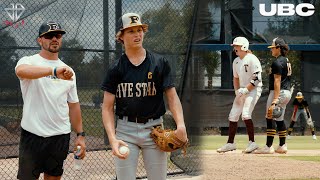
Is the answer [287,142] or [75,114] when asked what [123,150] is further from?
[287,142]

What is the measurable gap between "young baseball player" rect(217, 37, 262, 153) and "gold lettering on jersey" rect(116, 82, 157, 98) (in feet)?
22.7

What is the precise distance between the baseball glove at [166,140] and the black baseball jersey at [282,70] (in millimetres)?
6853

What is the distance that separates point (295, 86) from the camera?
19203 mm

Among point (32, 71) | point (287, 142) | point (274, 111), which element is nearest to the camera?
point (32, 71)

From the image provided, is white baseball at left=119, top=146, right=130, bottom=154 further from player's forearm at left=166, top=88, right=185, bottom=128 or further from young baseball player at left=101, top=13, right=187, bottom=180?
player's forearm at left=166, top=88, right=185, bottom=128

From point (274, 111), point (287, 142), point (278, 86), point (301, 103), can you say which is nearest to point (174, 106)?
point (278, 86)

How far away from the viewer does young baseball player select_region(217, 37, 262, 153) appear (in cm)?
1202

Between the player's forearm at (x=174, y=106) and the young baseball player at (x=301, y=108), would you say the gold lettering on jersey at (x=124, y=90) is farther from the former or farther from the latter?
the young baseball player at (x=301, y=108)

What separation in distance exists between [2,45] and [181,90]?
2.55 metres

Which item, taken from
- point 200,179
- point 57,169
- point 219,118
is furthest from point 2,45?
point 219,118

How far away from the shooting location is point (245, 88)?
1206cm

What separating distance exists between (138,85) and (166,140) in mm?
464

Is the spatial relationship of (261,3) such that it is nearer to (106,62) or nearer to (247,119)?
(247,119)

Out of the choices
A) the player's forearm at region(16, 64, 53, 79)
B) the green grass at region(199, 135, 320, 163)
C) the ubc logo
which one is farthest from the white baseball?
the ubc logo
